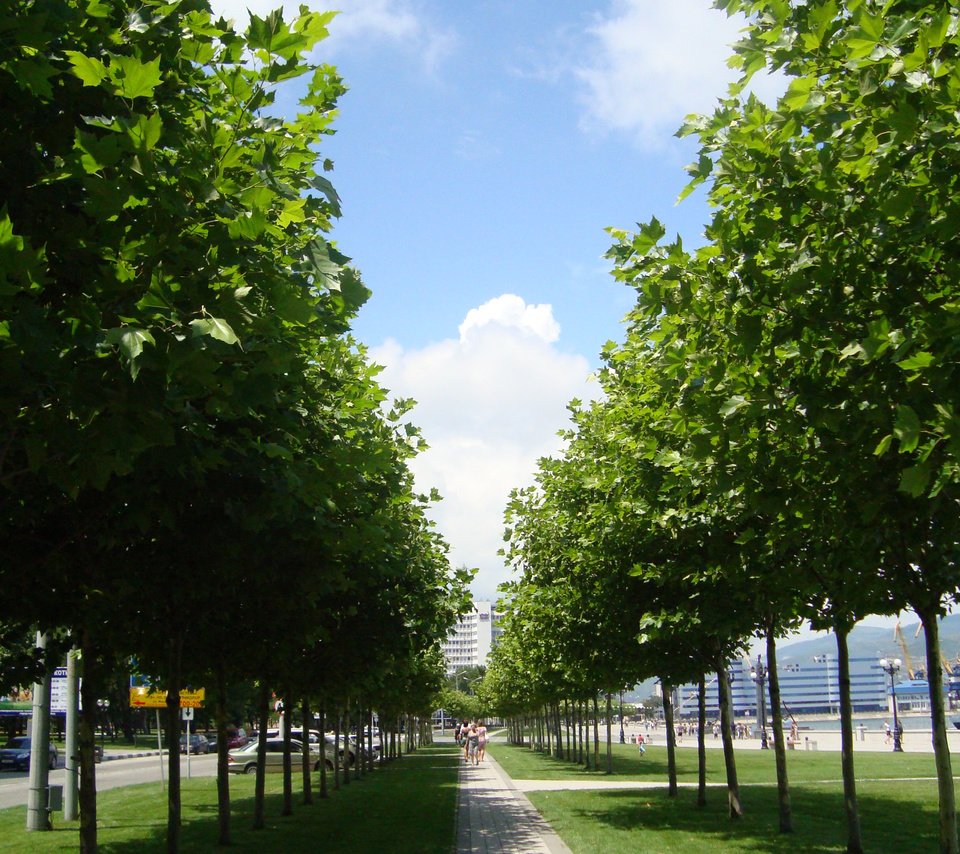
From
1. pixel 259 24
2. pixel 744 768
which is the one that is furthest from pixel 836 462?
pixel 744 768

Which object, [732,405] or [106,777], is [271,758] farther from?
[732,405]

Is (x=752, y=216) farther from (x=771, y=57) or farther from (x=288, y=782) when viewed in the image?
(x=288, y=782)

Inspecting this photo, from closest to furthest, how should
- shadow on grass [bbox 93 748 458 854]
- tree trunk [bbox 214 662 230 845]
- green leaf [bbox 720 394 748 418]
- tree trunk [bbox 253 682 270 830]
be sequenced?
green leaf [bbox 720 394 748 418] → shadow on grass [bbox 93 748 458 854] → tree trunk [bbox 214 662 230 845] → tree trunk [bbox 253 682 270 830]

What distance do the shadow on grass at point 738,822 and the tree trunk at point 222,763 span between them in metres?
5.32

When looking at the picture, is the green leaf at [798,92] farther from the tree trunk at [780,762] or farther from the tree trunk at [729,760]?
the tree trunk at [729,760]

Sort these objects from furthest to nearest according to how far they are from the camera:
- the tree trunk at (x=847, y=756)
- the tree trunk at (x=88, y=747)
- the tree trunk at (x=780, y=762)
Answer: the tree trunk at (x=780, y=762) → the tree trunk at (x=847, y=756) → the tree trunk at (x=88, y=747)

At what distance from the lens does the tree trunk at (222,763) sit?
16109 millimetres

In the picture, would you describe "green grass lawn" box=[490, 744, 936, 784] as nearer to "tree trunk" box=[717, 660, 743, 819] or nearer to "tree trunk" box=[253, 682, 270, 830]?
"tree trunk" box=[717, 660, 743, 819]

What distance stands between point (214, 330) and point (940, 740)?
844cm

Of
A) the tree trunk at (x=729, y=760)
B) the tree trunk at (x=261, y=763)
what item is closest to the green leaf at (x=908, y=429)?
the tree trunk at (x=729, y=760)

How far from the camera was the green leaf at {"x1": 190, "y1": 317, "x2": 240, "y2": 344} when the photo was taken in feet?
13.4

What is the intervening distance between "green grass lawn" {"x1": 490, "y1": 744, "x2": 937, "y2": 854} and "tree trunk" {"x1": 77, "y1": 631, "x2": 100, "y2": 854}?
22.3 ft

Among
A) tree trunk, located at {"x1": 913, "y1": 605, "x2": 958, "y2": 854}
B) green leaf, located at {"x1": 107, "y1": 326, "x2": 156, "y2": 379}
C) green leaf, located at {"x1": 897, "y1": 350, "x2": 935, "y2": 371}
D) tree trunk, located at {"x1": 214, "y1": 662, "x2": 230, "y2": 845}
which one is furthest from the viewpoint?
tree trunk, located at {"x1": 214, "y1": 662, "x2": 230, "y2": 845}

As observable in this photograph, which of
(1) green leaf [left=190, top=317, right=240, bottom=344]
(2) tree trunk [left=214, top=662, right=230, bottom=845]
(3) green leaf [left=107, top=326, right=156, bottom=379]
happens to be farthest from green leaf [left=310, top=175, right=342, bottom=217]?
(2) tree trunk [left=214, top=662, right=230, bottom=845]
